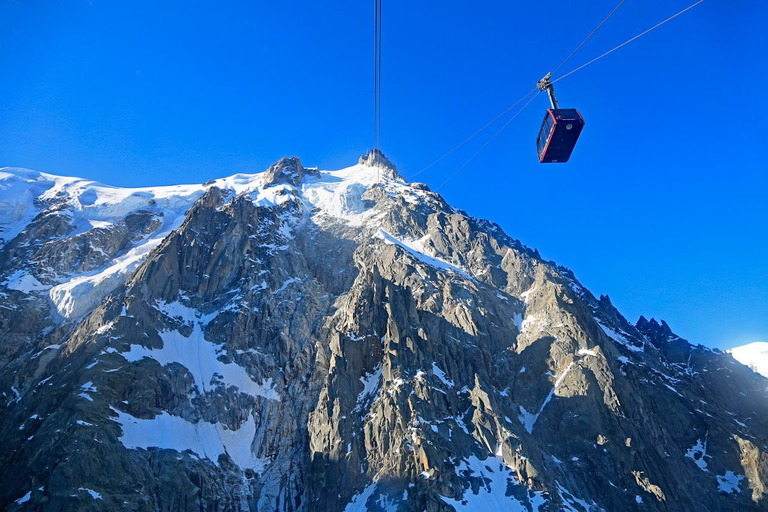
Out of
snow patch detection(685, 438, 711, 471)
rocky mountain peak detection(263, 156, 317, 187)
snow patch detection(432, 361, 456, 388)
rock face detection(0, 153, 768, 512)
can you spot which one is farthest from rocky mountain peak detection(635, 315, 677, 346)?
rocky mountain peak detection(263, 156, 317, 187)

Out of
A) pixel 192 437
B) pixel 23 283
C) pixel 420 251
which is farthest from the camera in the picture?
pixel 420 251

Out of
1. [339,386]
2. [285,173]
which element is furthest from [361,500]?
[285,173]

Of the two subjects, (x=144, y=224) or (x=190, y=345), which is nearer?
(x=190, y=345)

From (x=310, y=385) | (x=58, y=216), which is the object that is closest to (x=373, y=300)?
(x=310, y=385)

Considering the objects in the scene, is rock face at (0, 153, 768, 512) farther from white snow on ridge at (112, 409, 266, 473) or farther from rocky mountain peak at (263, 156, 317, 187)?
rocky mountain peak at (263, 156, 317, 187)

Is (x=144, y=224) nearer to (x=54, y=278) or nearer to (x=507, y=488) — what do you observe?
(x=54, y=278)

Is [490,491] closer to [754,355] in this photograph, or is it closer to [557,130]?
[557,130]
